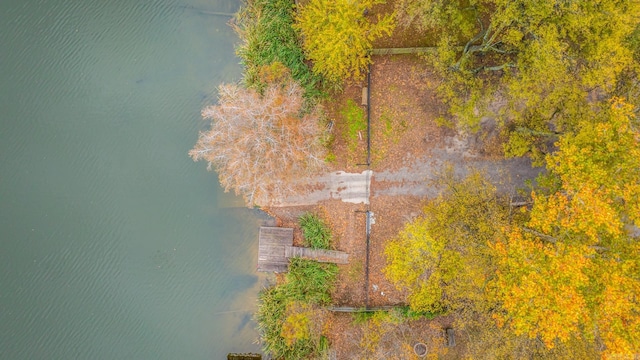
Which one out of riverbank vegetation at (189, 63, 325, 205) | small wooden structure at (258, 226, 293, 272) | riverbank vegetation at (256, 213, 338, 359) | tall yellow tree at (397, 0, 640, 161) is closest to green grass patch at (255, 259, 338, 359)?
riverbank vegetation at (256, 213, 338, 359)

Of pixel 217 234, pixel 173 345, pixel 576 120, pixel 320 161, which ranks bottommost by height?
pixel 173 345

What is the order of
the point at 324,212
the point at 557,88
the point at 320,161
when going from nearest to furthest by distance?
the point at 557,88 < the point at 320,161 < the point at 324,212

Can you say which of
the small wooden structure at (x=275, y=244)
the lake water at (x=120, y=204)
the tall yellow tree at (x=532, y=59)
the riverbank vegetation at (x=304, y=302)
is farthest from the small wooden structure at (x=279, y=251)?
the tall yellow tree at (x=532, y=59)

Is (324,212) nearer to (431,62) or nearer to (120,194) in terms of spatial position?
(431,62)

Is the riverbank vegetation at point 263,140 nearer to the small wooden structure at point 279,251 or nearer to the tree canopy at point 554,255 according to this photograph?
the small wooden structure at point 279,251

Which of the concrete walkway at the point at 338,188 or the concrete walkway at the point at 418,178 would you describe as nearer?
the concrete walkway at the point at 418,178

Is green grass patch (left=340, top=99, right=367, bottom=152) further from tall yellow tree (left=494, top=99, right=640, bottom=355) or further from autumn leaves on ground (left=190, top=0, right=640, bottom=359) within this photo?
tall yellow tree (left=494, top=99, right=640, bottom=355)

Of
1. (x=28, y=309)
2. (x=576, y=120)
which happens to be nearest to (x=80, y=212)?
(x=28, y=309)
